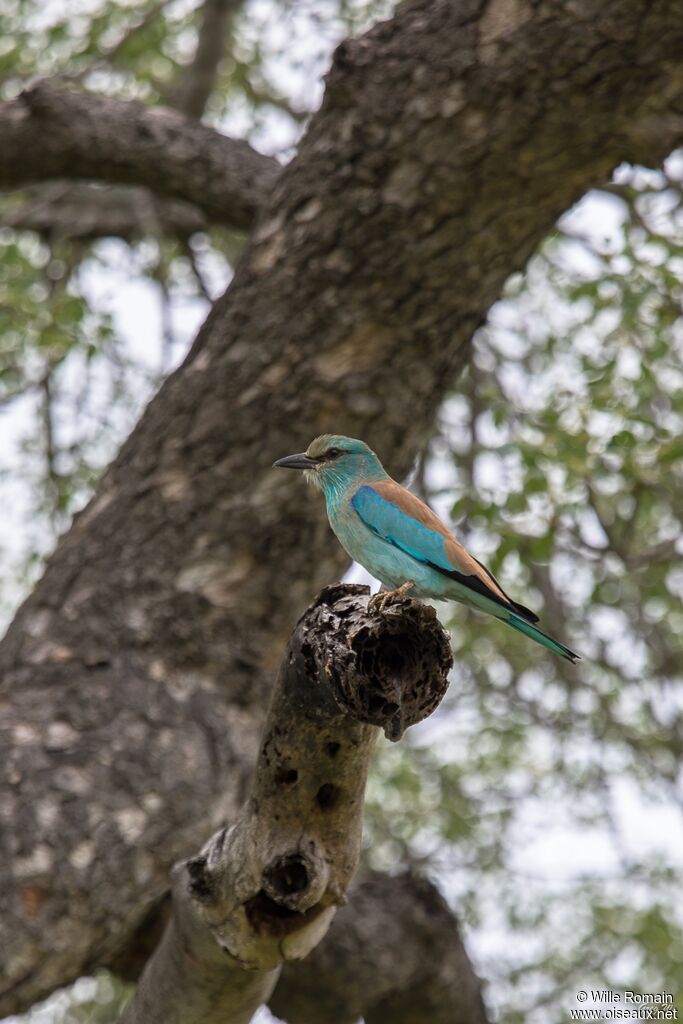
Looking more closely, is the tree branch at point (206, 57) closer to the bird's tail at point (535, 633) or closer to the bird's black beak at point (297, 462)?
the bird's black beak at point (297, 462)

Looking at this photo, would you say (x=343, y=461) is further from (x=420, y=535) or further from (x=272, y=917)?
(x=272, y=917)

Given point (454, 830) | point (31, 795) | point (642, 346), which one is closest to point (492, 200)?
point (642, 346)

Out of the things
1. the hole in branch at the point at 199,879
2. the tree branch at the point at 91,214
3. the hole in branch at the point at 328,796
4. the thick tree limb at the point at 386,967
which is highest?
the hole in branch at the point at 328,796

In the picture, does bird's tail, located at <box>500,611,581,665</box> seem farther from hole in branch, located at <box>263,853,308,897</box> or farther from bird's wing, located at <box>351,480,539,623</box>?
hole in branch, located at <box>263,853,308,897</box>

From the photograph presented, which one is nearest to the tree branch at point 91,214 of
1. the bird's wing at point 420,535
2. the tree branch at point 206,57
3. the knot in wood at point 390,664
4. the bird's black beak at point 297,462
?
→ the tree branch at point 206,57

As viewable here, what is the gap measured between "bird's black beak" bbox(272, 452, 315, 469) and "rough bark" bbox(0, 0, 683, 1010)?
324 millimetres

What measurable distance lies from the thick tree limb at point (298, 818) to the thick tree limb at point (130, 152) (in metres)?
3.69

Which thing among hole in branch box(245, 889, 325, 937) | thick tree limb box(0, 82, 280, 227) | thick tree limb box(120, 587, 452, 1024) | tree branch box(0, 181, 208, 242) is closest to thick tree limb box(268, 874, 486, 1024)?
thick tree limb box(120, 587, 452, 1024)

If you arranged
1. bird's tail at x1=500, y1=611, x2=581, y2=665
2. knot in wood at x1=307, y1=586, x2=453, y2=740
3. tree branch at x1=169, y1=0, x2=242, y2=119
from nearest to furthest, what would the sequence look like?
knot in wood at x1=307, y1=586, x2=453, y2=740 < bird's tail at x1=500, y1=611, x2=581, y2=665 < tree branch at x1=169, y1=0, x2=242, y2=119

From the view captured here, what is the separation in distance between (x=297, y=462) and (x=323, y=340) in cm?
→ 62

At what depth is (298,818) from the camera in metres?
3.17

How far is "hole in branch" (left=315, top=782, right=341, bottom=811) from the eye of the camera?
3154 mm

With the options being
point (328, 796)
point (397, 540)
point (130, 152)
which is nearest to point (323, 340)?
point (397, 540)

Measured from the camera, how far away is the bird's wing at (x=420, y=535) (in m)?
3.78
